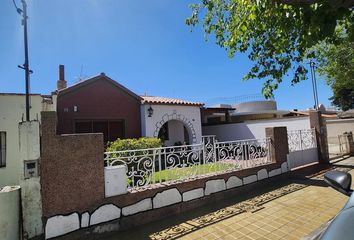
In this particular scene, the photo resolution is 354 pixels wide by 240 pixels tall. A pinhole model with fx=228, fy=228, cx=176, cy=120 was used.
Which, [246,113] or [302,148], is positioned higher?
[246,113]

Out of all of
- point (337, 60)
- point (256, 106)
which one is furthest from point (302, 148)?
point (256, 106)

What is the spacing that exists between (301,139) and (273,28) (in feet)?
23.0

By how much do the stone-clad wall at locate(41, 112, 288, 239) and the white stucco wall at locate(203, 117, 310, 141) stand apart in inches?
483

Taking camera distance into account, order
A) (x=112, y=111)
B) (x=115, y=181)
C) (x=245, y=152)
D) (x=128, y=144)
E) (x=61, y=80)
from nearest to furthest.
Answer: (x=115, y=181), (x=245, y=152), (x=128, y=144), (x=112, y=111), (x=61, y=80)

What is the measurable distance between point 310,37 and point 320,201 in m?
4.37

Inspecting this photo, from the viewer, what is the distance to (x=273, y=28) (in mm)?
5836

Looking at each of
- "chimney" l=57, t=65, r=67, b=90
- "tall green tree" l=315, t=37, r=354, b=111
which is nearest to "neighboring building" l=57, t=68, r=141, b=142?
"chimney" l=57, t=65, r=67, b=90

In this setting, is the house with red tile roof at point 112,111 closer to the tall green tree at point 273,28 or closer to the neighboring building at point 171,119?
the neighboring building at point 171,119

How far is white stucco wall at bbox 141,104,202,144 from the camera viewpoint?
556 inches

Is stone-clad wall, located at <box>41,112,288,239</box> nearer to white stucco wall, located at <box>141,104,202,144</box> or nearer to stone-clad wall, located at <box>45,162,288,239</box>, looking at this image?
stone-clad wall, located at <box>45,162,288,239</box>

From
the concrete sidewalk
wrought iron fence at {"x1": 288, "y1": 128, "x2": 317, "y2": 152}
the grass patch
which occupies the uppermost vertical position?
wrought iron fence at {"x1": 288, "y1": 128, "x2": 317, "y2": 152}

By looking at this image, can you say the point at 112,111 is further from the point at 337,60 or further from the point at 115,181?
the point at 337,60

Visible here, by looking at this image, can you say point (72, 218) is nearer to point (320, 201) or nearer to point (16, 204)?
point (16, 204)

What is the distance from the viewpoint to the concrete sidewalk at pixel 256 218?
15.0ft
